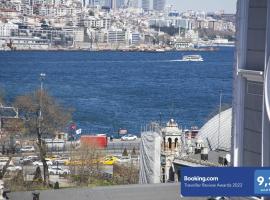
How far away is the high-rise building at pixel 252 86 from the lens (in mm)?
3998

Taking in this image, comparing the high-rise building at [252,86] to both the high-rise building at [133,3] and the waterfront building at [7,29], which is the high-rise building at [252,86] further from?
the high-rise building at [133,3]

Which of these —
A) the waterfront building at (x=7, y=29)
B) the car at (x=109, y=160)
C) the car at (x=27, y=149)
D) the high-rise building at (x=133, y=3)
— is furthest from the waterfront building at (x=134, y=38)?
the car at (x=109, y=160)

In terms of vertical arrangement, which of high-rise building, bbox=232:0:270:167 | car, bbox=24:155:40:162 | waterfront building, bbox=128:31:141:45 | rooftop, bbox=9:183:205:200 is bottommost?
waterfront building, bbox=128:31:141:45

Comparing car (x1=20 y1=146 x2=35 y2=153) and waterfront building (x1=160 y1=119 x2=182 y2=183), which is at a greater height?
waterfront building (x1=160 y1=119 x2=182 y2=183)

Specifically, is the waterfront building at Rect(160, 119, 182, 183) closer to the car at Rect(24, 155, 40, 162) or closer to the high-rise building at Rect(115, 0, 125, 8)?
the car at Rect(24, 155, 40, 162)

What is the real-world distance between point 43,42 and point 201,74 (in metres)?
29.2

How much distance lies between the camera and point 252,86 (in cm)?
419

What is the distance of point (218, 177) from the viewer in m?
3.04

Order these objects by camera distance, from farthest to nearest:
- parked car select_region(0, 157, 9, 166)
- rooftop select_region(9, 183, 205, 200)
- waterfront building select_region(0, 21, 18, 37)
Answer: waterfront building select_region(0, 21, 18, 37) < parked car select_region(0, 157, 9, 166) < rooftop select_region(9, 183, 205, 200)

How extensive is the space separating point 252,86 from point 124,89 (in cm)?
2895

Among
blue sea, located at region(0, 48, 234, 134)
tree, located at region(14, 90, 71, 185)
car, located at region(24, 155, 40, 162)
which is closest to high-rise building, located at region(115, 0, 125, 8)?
blue sea, located at region(0, 48, 234, 134)

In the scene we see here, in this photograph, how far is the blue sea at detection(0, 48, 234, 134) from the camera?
935 inches

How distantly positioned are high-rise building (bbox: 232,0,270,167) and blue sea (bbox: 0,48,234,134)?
16.8 metres

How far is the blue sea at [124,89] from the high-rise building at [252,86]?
16753 mm
